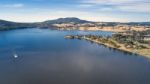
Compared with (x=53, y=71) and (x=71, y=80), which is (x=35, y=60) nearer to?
(x=53, y=71)

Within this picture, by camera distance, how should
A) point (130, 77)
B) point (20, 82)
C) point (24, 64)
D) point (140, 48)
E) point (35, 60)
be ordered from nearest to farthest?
1. point (20, 82)
2. point (130, 77)
3. point (24, 64)
4. point (35, 60)
5. point (140, 48)

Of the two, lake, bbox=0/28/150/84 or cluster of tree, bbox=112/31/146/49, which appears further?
cluster of tree, bbox=112/31/146/49

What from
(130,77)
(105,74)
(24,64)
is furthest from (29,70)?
(130,77)

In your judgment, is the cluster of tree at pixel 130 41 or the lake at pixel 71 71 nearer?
the lake at pixel 71 71

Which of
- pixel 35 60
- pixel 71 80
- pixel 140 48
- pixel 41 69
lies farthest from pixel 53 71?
pixel 140 48

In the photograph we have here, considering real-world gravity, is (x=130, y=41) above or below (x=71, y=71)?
below

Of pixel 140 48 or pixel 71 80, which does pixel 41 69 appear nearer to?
pixel 71 80

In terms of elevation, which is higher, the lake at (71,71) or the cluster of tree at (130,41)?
the lake at (71,71)

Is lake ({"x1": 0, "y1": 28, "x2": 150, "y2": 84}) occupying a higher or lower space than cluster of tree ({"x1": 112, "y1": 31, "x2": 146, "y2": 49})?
higher

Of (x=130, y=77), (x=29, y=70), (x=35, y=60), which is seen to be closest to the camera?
(x=130, y=77)

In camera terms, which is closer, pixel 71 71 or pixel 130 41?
pixel 71 71

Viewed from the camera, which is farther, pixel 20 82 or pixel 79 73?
pixel 79 73
